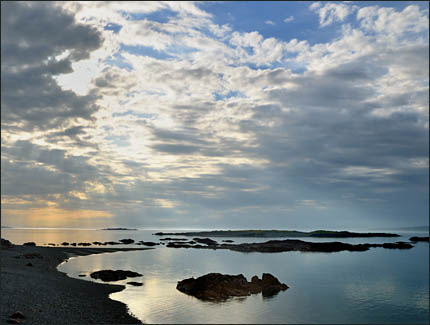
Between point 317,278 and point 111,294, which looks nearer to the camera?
point 111,294

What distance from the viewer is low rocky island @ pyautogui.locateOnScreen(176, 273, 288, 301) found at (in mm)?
45562

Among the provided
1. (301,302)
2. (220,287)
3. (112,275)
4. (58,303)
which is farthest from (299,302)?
(112,275)

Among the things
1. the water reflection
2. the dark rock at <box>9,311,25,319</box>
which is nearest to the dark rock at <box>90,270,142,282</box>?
the water reflection

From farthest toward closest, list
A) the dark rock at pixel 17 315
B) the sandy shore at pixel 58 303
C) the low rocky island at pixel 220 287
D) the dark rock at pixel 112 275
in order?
1. the dark rock at pixel 112 275
2. the low rocky island at pixel 220 287
3. the sandy shore at pixel 58 303
4. the dark rock at pixel 17 315

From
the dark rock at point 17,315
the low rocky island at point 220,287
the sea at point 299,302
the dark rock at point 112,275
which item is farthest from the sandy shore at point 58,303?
the low rocky island at point 220,287

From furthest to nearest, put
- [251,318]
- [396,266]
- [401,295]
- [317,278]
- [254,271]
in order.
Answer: [396,266] → [254,271] → [317,278] → [401,295] → [251,318]

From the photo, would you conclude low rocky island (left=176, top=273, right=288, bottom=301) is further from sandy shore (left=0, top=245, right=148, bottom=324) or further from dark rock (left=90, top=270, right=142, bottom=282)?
dark rock (left=90, top=270, right=142, bottom=282)

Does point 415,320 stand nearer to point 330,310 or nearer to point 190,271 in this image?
point 330,310

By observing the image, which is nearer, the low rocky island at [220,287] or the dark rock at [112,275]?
the low rocky island at [220,287]

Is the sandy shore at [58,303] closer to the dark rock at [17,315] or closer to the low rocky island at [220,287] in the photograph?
the dark rock at [17,315]

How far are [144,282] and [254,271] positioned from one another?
97.7 ft

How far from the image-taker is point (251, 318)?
3591 cm

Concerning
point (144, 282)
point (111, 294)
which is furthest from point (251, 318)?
point (144, 282)

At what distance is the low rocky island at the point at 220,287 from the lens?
1794 inches
